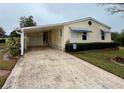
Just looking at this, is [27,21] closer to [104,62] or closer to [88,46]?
[88,46]

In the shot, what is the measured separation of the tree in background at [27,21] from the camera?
178ft

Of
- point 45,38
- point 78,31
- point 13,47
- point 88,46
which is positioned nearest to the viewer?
point 13,47

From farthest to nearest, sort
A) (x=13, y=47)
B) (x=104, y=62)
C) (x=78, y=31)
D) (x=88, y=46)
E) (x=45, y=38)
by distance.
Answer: (x=45, y=38) → (x=78, y=31) → (x=88, y=46) → (x=13, y=47) → (x=104, y=62)

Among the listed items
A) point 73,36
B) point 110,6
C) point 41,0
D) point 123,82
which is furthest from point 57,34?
point 123,82

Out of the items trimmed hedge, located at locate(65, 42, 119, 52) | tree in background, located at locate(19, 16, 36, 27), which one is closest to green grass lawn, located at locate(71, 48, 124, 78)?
trimmed hedge, located at locate(65, 42, 119, 52)

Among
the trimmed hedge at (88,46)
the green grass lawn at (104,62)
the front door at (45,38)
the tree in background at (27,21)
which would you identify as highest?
the tree in background at (27,21)

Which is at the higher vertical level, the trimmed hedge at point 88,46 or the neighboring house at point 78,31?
the neighboring house at point 78,31

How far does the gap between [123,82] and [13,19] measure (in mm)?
47431

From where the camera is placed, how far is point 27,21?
179ft

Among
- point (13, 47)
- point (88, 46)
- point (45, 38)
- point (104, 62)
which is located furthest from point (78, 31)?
point (45, 38)

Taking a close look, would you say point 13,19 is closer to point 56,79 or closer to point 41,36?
point 41,36

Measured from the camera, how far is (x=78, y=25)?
970 inches

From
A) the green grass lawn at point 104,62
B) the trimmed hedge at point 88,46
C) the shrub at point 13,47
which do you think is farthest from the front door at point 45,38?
the green grass lawn at point 104,62

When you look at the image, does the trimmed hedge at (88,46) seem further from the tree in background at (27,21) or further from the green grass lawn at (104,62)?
the tree in background at (27,21)
